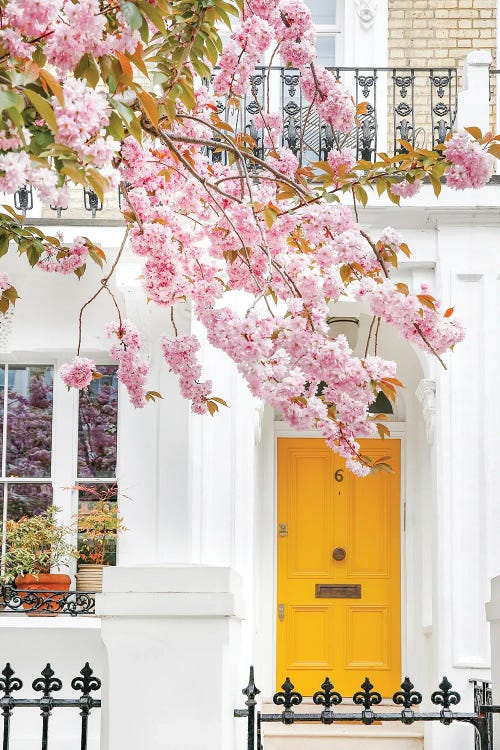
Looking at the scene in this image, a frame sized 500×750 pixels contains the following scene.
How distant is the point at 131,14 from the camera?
3562 mm

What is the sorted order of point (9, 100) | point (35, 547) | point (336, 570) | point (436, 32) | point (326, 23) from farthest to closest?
point (326, 23) < point (336, 570) < point (436, 32) < point (35, 547) < point (9, 100)

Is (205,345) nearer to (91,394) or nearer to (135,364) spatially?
(91,394)

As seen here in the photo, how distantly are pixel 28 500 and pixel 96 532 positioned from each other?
709 mm

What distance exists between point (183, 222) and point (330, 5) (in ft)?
16.7

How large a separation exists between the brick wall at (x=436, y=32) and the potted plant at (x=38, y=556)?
4.27m

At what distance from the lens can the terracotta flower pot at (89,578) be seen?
873 cm

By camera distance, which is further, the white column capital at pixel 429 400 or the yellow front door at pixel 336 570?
the yellow front door at pixel 336 570

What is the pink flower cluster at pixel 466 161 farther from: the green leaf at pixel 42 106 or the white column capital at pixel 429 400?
the white column capital at pixel 429 400

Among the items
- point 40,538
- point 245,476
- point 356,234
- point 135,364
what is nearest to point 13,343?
point 40,538

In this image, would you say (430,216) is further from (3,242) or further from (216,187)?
(3,242)

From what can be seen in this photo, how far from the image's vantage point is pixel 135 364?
5723 millimetres

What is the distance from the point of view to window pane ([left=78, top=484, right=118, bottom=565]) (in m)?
8.80

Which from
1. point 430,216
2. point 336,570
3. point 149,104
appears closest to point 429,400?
point 430,216

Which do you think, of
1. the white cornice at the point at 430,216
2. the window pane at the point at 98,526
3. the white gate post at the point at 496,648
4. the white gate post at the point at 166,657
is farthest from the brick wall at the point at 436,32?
the white gate post at the point at 166,657
